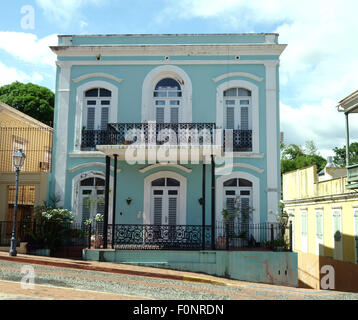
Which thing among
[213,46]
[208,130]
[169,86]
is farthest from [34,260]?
[213,46]

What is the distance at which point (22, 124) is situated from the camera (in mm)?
18094

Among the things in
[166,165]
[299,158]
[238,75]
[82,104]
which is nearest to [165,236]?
[166,165]

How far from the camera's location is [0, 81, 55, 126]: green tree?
26828 mm

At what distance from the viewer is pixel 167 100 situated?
49.4 ft

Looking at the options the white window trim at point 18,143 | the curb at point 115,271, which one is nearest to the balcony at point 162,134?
the curb at point 115,271

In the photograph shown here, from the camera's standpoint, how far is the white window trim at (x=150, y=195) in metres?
14.2

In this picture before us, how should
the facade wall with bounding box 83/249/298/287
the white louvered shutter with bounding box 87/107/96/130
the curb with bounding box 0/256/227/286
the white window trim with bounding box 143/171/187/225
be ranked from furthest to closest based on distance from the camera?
the white louvered shutter with bounding box 87/107/96/130 → the white window trim with bounding box 143/171/187/225 → the facade wall with bounding box 83/249/298/287 → the curb with bounding box 0/256/227/286

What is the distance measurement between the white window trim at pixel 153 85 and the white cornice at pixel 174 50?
664 millimetres

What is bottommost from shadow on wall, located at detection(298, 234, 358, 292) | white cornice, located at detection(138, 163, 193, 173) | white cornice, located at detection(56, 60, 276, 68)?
shadow on wall, located at detection(298, 234, 358, 292)

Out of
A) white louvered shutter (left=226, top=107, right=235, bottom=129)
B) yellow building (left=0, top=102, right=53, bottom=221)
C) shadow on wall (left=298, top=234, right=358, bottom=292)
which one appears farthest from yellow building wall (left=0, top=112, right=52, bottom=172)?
shadow on wall (left=298, top=234, right=358, bottom=292)

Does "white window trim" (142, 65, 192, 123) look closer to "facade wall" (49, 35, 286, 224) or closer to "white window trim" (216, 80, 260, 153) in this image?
"facade wall" (49, 35, 286, 224)

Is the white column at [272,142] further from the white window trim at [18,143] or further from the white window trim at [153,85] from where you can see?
the white window trim at [18,143]

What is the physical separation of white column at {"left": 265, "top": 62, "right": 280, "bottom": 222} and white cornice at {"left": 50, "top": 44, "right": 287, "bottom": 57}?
675 millimetres

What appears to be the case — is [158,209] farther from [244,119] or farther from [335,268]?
[335,268]
